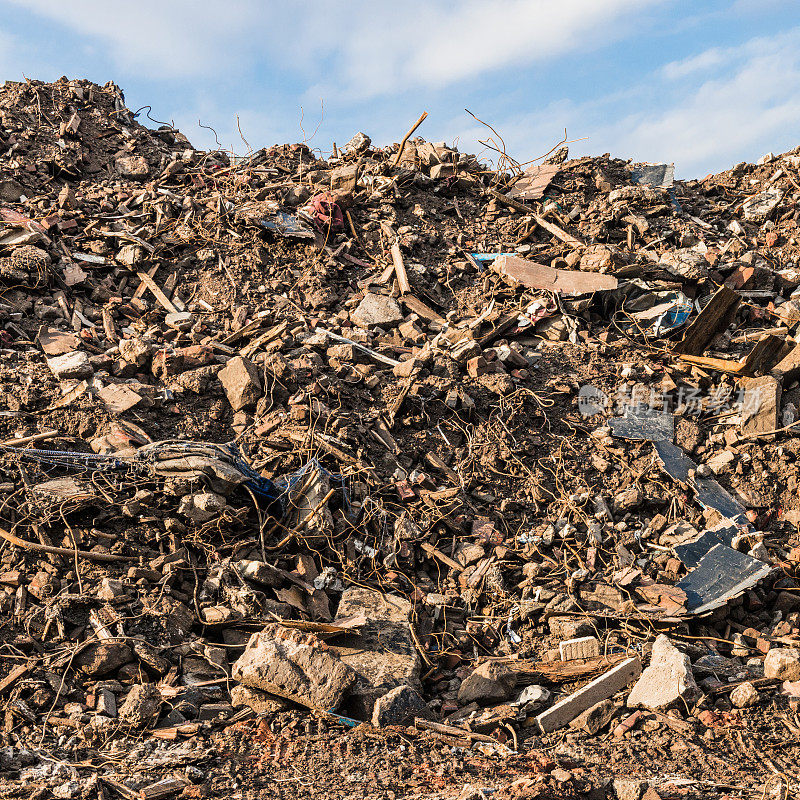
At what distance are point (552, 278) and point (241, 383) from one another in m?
4.12

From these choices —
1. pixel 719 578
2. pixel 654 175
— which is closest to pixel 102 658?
pixel 719 578

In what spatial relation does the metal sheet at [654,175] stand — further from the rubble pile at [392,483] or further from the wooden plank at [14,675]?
the wooden plank at [14,675]

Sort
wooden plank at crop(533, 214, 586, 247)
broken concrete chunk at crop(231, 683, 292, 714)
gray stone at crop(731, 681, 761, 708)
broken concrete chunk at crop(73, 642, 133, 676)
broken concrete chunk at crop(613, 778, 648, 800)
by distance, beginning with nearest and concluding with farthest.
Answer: broken concrete chunk at crop(613, 778, 648, 800)
broken concrete chunk at crop(231, 683, 292, 714)
broken concrete chunk at crop(73, 642, 133, 676)
gray stone at crop(731, 681, 761, 708)
wooden plank at crop(533, 214, 586, 247)

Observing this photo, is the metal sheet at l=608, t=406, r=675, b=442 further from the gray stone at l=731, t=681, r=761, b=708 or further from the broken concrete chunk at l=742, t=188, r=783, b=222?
the broken concrete chunk at l=742, t=188, r=783, b=222

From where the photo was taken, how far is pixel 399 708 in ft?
13.2

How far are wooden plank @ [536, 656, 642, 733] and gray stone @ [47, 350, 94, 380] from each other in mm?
4910

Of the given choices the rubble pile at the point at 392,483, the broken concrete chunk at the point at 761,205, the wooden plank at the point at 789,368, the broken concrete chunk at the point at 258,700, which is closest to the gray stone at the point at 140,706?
the rubble pile at the point at 392,483

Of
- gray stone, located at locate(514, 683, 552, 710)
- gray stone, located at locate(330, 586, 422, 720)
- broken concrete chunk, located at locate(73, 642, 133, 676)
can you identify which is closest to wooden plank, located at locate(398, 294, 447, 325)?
gray stone, located at locate(330, 586, 422, 720)

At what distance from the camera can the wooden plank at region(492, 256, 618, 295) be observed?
7918 mm

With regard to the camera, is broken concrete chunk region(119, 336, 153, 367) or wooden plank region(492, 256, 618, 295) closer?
broken concrete chunk region(119, 336, 153, 367)

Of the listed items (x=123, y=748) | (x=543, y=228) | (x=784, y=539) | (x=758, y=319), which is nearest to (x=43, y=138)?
(x=543, y=228)

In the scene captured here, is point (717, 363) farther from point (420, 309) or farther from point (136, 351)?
point (136, 351)

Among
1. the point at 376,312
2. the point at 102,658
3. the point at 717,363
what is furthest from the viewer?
the point at 376,312

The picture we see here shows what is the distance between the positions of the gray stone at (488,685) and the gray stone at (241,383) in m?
3.20
